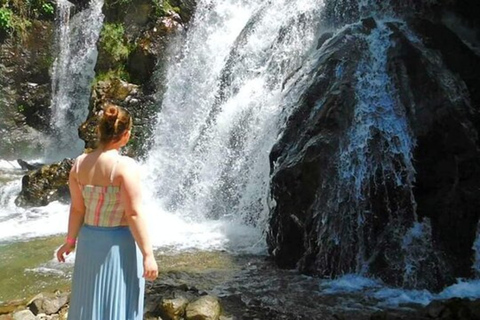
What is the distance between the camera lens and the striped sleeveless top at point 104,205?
3.01 metres

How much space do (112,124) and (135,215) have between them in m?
0.53

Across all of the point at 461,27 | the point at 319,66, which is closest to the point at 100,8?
the point at 319,66

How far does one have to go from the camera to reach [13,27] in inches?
591

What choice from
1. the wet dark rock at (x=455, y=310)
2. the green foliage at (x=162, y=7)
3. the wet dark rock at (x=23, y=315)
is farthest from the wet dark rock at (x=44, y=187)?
the wet dark rock at (x=455, y=310)

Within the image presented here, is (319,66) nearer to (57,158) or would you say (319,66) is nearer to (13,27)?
(57,158)

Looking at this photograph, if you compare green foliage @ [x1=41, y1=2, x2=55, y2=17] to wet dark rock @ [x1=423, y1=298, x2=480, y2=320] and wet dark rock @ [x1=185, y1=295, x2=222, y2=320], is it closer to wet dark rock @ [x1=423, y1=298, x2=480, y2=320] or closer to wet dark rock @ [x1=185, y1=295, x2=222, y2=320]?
wet dark rock @ [x1=185, y1=295, x2=222, y2=320]

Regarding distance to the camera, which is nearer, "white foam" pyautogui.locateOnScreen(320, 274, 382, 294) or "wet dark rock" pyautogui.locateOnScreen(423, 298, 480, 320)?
"wet dark rock" pyautogui.locateOnScreen(423, 298, 480, 320)

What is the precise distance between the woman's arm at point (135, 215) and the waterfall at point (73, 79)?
12.7 m

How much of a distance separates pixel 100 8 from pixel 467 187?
11.9 m

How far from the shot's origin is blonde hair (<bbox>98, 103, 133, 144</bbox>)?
302 centimetres

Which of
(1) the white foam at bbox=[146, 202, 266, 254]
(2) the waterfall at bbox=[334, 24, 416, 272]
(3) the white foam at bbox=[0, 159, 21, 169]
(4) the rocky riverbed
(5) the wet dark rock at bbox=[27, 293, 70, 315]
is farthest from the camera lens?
(3) the white foam at bbox=[0, 159, 21, 169]

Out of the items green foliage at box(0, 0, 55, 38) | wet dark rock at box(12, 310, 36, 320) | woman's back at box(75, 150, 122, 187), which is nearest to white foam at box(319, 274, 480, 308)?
wet dark rock at box(12, 310, 36, 320)

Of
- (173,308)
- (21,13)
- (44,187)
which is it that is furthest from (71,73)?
(173,308)

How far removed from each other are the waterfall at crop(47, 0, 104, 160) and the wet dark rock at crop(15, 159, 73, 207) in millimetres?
3913
